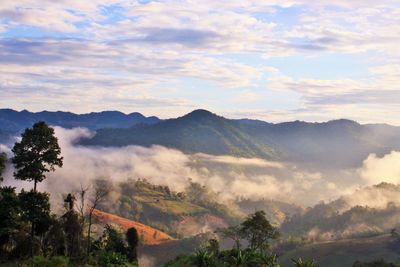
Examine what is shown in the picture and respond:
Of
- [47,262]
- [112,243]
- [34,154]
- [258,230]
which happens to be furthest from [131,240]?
[47,262]

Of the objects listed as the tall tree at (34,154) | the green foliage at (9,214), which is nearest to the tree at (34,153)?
the tall tree at (34,154)

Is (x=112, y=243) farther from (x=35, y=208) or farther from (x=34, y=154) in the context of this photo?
(x=34, y=154)

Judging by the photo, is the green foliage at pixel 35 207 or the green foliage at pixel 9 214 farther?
the green foliage at pixel 35 207

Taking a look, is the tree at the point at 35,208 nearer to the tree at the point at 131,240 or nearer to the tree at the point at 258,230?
the tree at the point at 131,240

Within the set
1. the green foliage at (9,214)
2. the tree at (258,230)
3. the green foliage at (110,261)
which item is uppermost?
the green foliage at (9,214)

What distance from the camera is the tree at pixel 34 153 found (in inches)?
3551

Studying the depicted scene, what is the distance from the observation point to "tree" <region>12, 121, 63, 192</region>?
90.2 meters

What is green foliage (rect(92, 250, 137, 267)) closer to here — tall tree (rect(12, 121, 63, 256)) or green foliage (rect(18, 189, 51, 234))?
green foliage (rect(18, 189, 51, 234))

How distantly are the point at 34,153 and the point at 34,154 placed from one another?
0.19m

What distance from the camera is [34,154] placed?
90.9 meters

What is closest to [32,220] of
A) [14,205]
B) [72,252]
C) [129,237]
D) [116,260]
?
[14,205]

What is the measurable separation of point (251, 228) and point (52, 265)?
82053mm

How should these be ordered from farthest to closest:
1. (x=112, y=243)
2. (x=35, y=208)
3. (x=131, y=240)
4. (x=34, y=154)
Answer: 1. (x=112, y=243)
2. (x=131, y=240)
3. (x=35, y=208)
4. (x=34, y=154)

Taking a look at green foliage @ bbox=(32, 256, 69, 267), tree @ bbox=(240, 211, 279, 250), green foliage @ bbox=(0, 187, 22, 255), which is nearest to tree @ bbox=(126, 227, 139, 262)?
green foliage @ bbox=(0, 187, 22, 255)
